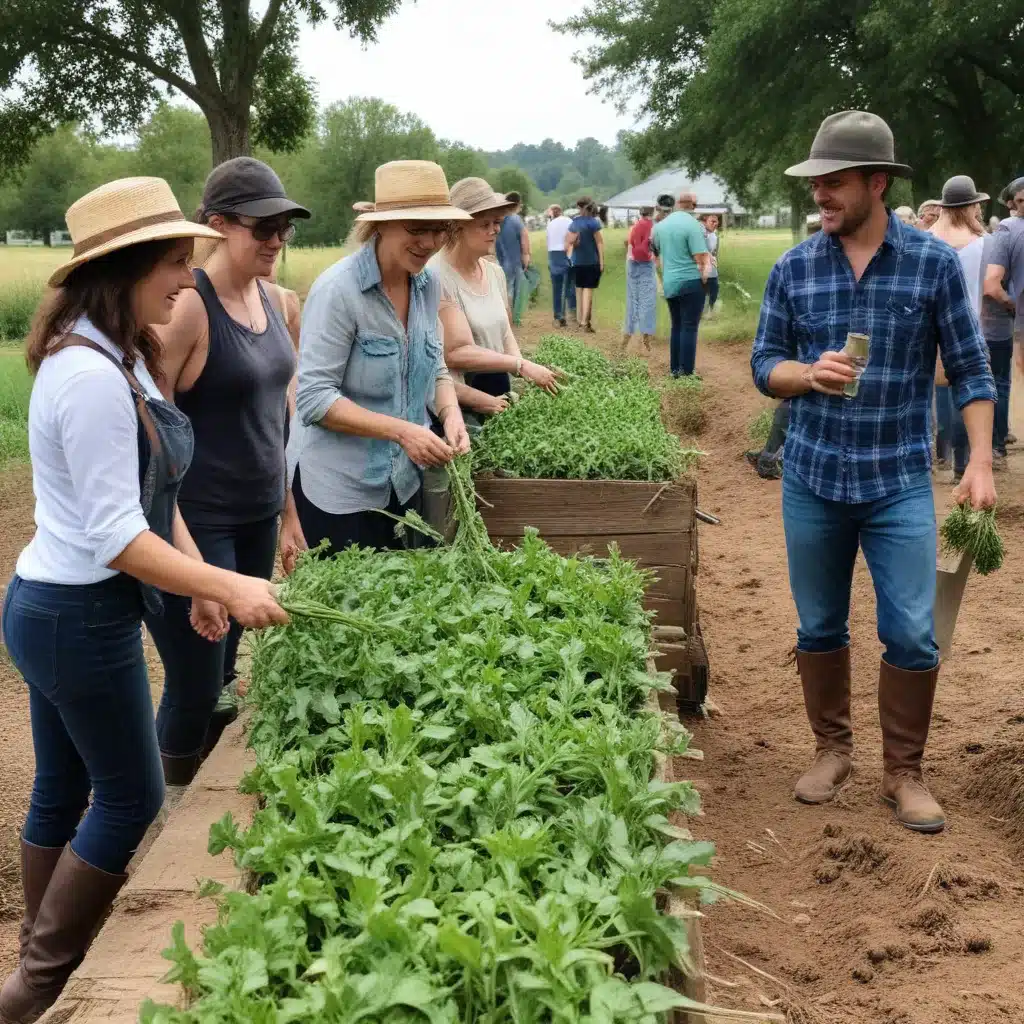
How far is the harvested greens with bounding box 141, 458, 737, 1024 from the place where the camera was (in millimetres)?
1714

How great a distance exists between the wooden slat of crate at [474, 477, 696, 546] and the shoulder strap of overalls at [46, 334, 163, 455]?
2.10 metres

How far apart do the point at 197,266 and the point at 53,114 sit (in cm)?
2266

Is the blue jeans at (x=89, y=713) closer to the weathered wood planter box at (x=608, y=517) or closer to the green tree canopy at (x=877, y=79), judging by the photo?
the weathered wood planter box at (x=608, y=517)

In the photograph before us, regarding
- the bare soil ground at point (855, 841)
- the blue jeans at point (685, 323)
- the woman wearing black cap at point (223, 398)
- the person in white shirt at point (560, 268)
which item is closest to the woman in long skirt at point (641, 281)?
the blue jeans at point (685, 323)

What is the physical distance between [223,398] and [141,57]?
21871 mm

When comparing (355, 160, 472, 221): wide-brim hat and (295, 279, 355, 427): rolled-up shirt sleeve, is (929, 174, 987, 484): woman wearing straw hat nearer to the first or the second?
(355, 160, 472, 221): wide-brim hat

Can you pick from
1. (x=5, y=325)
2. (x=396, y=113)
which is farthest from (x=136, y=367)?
(x=396, y=113)

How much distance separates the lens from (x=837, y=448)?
393 cm

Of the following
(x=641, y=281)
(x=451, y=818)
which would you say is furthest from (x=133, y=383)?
(x=641, y=281)

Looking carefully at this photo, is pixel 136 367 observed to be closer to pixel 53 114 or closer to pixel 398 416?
pixel 398 416

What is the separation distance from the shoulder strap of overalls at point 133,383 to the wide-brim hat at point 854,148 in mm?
2210

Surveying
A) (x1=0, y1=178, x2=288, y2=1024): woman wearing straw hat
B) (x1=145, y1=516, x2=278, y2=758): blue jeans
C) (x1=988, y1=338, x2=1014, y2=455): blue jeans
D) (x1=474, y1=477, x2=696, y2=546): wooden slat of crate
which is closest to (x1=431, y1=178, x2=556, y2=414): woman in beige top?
(x1=474, y1=477, x2=696, y2=546): wooden slat of crate

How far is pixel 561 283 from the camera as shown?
67.0 feet

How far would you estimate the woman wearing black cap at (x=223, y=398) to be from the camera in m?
3.49
